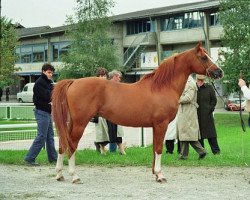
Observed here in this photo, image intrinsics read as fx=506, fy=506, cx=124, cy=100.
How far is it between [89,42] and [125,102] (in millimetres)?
37137

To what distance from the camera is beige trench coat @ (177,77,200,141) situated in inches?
426

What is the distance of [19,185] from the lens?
8.09 meters

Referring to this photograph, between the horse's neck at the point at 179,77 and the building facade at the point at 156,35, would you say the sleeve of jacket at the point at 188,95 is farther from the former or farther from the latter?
the building facade at the point at 156,35

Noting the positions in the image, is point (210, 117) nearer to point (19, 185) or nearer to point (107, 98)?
point (107, 98)

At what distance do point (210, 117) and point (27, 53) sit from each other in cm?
5953

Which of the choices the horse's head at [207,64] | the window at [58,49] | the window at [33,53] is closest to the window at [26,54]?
the window at [33,53]

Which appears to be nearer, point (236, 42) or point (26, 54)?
point (236, 42)

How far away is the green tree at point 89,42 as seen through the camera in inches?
1727

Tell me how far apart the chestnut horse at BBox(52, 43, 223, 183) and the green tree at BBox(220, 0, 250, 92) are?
807 inches

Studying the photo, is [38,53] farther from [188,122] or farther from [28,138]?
[188,122]

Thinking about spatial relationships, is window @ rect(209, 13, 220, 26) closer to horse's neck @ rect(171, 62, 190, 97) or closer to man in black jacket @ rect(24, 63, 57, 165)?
man in black jacket @ rect(24, 63, 57, 165)

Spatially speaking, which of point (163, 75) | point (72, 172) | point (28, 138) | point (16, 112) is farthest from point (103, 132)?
point (16, 112)

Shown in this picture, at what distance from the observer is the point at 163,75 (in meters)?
9.01

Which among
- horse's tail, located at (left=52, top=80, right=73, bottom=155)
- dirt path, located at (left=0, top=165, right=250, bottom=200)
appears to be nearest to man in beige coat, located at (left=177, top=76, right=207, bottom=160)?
dirt path, located at (left=0, top=165, right=250, bottom=200)
